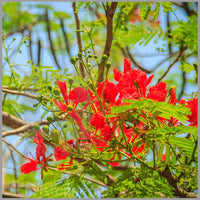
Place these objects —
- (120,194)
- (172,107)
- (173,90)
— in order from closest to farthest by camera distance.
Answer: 1. (172,107)
2. (173,90)
3. (120,194)

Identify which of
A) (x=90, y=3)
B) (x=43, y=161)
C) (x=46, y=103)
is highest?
(x=90, y=3)

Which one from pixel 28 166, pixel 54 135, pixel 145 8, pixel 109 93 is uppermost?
pixel 145 8

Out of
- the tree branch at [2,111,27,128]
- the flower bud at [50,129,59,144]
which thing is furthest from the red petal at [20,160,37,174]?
the tree branch at [2,111,27,128]

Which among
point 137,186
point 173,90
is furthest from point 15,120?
point 173,90

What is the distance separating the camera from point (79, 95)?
0.85 meters

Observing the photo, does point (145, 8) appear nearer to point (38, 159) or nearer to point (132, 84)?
point (132, 84)

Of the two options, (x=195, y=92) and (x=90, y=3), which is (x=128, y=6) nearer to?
(x=90, y=3)

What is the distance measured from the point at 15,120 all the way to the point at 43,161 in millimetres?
770

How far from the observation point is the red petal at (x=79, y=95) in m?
0.85

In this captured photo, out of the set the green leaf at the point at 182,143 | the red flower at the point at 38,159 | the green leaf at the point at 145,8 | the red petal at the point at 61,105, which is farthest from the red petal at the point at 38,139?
the green leaf at the point at 145,8

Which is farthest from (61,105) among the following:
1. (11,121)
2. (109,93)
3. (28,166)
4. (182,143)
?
(11,121)

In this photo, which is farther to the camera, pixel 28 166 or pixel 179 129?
pixel 28 166

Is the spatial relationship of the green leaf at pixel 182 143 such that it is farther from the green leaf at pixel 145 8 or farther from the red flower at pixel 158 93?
the green leaf at pixel 145 8

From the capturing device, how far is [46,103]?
36.7 inches
